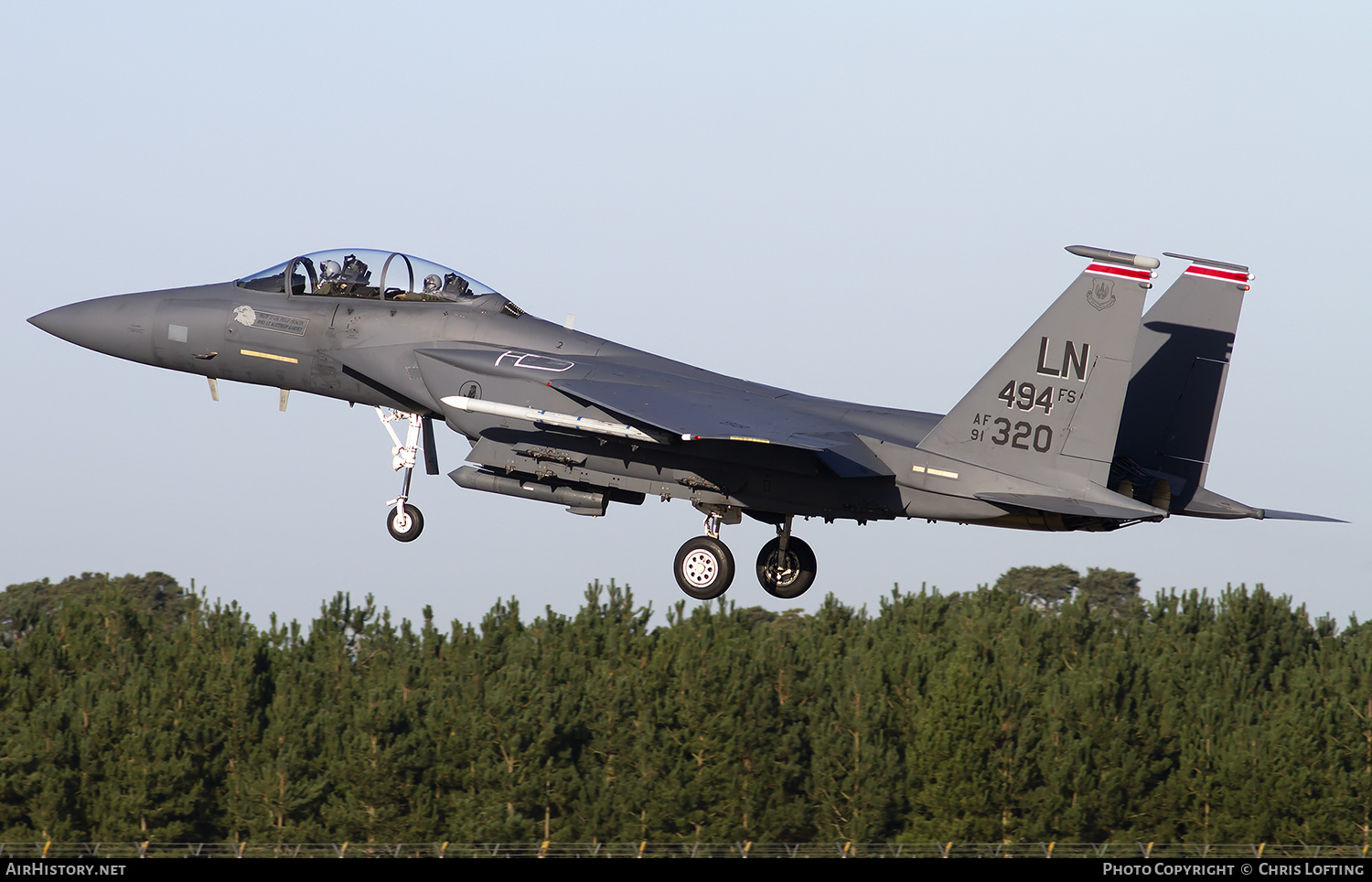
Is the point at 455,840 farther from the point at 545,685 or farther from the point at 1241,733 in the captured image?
the point at 1241,733

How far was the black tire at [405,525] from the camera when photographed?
63.2 feet

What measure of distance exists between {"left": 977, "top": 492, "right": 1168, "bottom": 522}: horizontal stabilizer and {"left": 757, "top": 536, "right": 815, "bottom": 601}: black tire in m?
3.51

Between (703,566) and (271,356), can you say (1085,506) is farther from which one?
(271,356)

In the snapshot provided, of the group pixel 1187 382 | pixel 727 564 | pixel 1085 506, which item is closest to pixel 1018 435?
pixel 1085 506

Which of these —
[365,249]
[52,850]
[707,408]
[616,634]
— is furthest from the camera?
[616,634]

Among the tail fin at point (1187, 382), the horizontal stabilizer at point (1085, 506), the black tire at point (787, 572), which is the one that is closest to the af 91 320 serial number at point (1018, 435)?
the horizontal stabilizer at point (1085, 506)

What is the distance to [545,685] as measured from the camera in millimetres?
59062

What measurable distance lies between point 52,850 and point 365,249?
40375 mm

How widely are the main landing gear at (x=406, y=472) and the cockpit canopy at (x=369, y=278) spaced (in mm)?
1562

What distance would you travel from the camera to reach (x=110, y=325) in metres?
20.6

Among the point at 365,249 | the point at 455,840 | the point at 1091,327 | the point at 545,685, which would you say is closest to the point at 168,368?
the point at 365,249

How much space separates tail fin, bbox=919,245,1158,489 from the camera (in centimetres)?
1569

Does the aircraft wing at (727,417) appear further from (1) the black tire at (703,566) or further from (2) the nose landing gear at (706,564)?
(1) the black tire at (703,566)

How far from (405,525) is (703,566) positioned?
3900 millimetres
